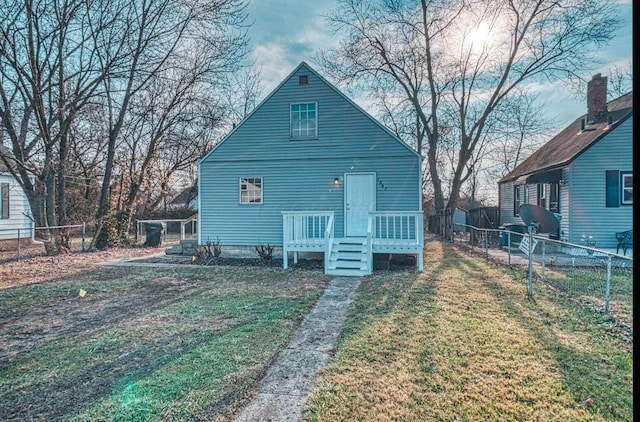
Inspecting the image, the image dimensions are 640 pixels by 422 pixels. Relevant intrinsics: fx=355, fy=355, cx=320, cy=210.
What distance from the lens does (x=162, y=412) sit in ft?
9.30

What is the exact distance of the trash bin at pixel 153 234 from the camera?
51.6 feet

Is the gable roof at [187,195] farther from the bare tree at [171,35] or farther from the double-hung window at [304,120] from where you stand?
the double-hung window at [304,120]

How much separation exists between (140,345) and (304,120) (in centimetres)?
847

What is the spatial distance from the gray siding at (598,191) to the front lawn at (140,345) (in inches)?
385

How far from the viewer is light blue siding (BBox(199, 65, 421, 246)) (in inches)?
419

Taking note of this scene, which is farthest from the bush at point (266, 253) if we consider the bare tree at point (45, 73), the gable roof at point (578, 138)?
the gable roof at point (578, 138)

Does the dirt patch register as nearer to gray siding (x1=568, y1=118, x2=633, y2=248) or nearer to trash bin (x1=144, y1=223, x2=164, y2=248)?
trash bin (x1=144, y1=223, x2=164, y2=248)

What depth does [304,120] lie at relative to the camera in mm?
11242

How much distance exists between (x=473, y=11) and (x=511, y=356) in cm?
1839

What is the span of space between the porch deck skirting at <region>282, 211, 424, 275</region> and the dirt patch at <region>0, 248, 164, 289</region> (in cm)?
586

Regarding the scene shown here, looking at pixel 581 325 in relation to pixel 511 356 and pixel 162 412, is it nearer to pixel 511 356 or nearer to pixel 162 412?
pixel 511 356

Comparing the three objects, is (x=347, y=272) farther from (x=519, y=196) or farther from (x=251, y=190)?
(x=519, y=196)

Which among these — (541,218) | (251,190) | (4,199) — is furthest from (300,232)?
(4,199)

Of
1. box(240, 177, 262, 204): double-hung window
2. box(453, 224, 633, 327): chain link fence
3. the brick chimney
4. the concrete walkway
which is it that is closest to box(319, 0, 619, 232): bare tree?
the brick chimney
